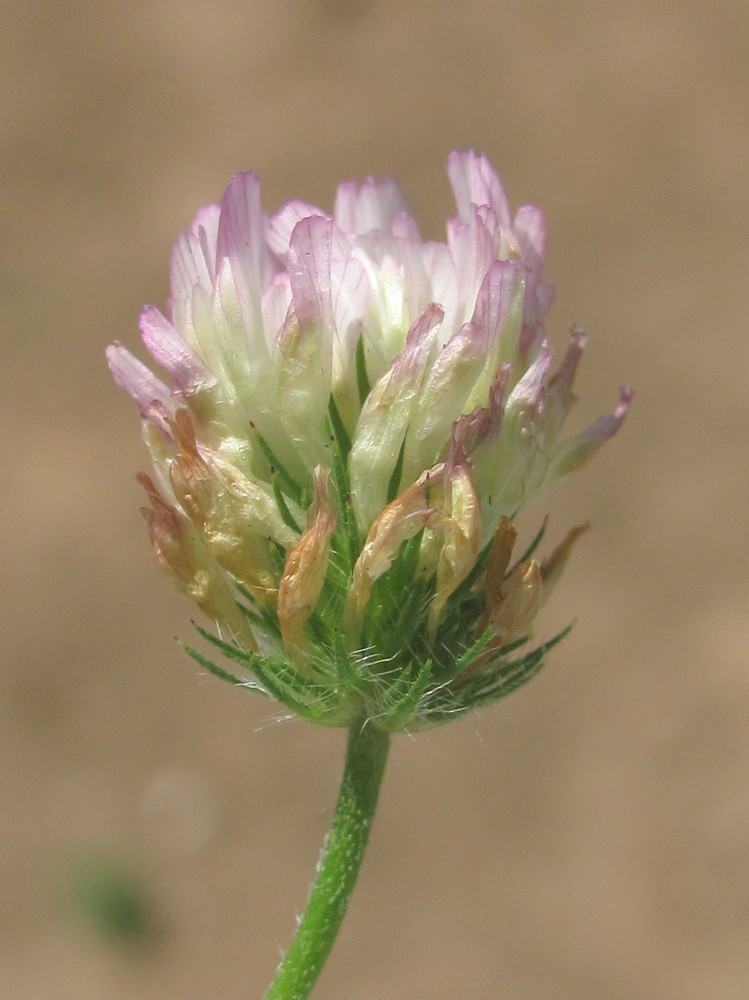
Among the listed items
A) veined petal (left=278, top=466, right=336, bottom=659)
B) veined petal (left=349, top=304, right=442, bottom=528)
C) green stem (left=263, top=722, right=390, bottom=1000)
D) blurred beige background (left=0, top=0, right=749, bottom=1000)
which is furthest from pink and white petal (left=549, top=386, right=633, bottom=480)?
blurred beige background (left=0, top=0, right=749, bottom=1000)

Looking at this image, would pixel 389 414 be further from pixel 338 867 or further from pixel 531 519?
pixel 531 519

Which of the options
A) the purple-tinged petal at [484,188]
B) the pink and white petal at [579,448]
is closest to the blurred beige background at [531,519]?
the pink and white petal at [579,448]

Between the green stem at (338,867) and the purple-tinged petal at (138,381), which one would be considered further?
the purple-tinged petal at (138,381)

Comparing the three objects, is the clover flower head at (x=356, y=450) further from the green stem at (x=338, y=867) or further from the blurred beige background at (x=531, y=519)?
the blurred beige background at (x=531, y=519)

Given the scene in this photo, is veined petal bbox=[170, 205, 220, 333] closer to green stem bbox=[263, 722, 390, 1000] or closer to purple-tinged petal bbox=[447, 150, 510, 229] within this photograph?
purple-tinged petal bbox=[447, 150, 510, 229]

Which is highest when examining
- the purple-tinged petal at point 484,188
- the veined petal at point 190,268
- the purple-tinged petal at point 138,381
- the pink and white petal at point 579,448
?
the purple-tinged petal at point 484,188

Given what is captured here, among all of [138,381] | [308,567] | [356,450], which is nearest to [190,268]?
[138,381]

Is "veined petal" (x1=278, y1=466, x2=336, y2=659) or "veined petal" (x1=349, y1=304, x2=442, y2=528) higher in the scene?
"veined petal" (x1=349, y1=304, x2=442, y2=528)
